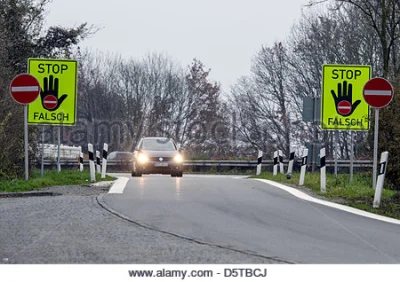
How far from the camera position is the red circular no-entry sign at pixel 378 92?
57.3ft

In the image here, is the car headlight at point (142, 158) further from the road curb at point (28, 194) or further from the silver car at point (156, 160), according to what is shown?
the road curb at point (28, 194)

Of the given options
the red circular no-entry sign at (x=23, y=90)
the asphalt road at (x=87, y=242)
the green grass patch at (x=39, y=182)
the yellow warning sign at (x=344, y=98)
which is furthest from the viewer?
the yellow warning sign at (x=344, y=98)

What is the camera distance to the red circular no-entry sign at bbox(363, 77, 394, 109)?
17.5 m

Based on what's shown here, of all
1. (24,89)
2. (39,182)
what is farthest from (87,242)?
(24,89)

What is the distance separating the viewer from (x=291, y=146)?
2125 inches

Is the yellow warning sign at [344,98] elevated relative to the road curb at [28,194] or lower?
elevated

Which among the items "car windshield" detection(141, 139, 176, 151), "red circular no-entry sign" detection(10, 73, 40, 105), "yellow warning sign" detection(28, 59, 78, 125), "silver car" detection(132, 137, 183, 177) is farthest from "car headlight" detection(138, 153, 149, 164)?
"red circular no-entry sign" detection(10, 73, 40, 105)

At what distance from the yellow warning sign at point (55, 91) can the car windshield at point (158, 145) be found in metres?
4.94

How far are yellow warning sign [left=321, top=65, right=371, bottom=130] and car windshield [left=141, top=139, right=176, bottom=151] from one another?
26.0 ft

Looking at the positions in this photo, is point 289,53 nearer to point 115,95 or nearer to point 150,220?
point 115,95

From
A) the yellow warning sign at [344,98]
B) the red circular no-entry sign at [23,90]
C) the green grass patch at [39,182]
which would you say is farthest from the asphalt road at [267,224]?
the yellow warning sign at [344,98]

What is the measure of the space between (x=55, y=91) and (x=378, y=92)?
36.1 feet
